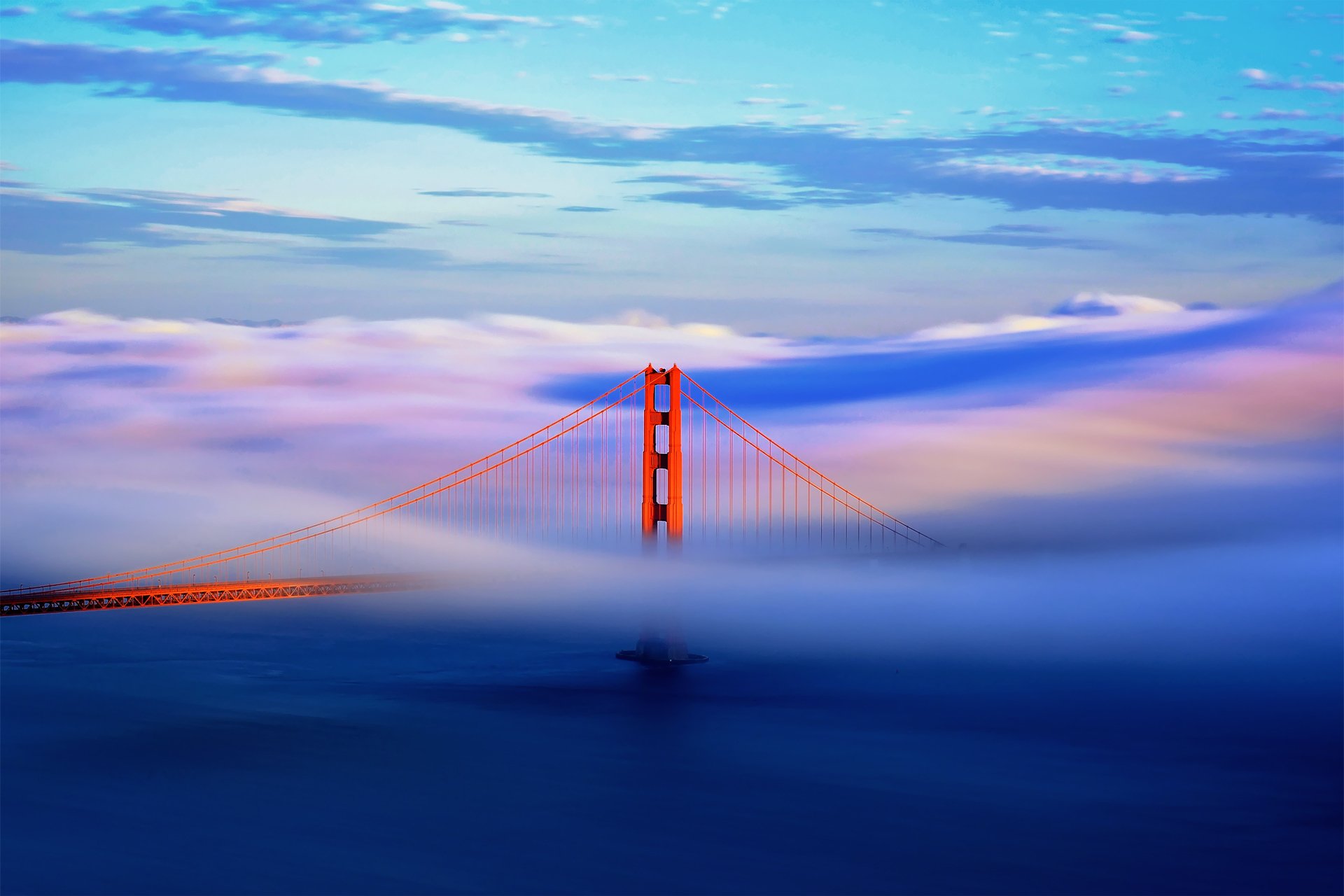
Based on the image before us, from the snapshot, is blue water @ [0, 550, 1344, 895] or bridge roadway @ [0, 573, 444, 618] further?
bridge roadway @ [0, 573, 444, 618]

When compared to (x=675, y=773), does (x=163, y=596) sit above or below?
above

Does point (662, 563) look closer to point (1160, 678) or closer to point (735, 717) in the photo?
point (735, 717)

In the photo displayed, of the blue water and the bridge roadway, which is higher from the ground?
the bridge roadway

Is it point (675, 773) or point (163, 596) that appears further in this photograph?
point (163, 596)

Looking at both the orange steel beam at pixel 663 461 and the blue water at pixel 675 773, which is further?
the orange steel beam at pixel 663 461
